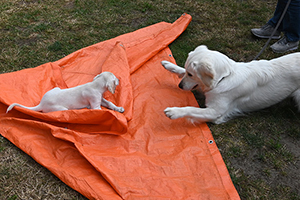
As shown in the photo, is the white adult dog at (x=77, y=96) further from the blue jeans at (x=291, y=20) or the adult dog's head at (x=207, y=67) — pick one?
the blue jeans at (x=291, y=20)

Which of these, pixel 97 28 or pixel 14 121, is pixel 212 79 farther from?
pixel 97 28

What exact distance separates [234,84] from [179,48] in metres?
1.80

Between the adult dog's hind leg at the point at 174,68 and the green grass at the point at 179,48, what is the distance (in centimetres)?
53

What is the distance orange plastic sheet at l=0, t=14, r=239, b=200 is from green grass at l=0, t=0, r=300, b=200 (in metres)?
0.19

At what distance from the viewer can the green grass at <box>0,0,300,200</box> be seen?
8.38 feet

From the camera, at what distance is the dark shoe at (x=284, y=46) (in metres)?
4.60

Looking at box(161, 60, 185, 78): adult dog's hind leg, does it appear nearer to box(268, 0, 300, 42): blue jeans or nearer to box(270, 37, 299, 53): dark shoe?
box(270, 37, 299, 53): dark shoe

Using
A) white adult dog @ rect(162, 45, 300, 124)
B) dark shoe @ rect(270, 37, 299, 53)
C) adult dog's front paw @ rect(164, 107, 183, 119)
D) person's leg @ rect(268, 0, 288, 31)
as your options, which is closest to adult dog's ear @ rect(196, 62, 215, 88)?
white adult dog @ rect(162, 45, 300, 124)

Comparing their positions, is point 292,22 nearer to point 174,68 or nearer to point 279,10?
point 279,10

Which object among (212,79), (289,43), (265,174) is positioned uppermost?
Answer: (212,79)

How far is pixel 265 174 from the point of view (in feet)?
8.95

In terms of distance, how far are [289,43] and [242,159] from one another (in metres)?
2.94

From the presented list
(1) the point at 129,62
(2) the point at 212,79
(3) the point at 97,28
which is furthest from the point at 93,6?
(2) the point at 212,79

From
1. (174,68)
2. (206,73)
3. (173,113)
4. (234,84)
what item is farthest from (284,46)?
(173,113)
